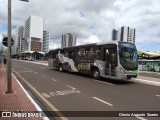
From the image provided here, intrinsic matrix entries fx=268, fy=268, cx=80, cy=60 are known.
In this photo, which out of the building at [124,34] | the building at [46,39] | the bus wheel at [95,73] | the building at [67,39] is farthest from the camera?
the building at [46,39]

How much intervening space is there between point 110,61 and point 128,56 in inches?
54.9

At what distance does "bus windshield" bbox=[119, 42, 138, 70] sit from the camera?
19.4 meters

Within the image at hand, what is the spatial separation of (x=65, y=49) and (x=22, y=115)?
2247cm

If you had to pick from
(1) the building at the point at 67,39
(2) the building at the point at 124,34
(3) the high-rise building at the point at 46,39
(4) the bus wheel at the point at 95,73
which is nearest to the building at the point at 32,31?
(1) the building at the point at 67,39

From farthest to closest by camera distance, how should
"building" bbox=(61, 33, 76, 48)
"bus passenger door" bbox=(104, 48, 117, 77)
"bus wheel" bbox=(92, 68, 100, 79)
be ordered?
"building" bbox=(61, 33, 76, 48) < "bus wheel" bbox=(92, 68, 100, 79) < "bus passenger door" bbox=(104, 48, 117, 77)

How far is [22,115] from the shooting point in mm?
7977

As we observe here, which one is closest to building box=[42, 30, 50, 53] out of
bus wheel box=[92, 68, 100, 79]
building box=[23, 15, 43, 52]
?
building box=[23, 15, 43, 52]

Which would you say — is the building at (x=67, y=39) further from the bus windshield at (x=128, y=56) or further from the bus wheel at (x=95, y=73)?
the bus windshield at (x=128, y=56)

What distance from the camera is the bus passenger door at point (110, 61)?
19770 mm

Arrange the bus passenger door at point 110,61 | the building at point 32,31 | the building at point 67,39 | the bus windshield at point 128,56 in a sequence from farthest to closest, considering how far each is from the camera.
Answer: the building at point 67,39, the building at point 32,31, the bus passenger door at point 110,61, the bus windshield at point 128,56

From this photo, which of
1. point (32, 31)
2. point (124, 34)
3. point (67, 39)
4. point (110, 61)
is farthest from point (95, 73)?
point (32, 31)

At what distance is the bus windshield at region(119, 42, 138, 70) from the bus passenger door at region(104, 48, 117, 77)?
21.9 inches

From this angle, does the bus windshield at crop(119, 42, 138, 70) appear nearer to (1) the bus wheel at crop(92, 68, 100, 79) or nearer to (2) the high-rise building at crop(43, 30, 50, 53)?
(1) the bus wheel at crop(92, 68, 100, 79)

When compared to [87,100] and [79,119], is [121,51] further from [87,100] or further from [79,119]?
[79,119]
